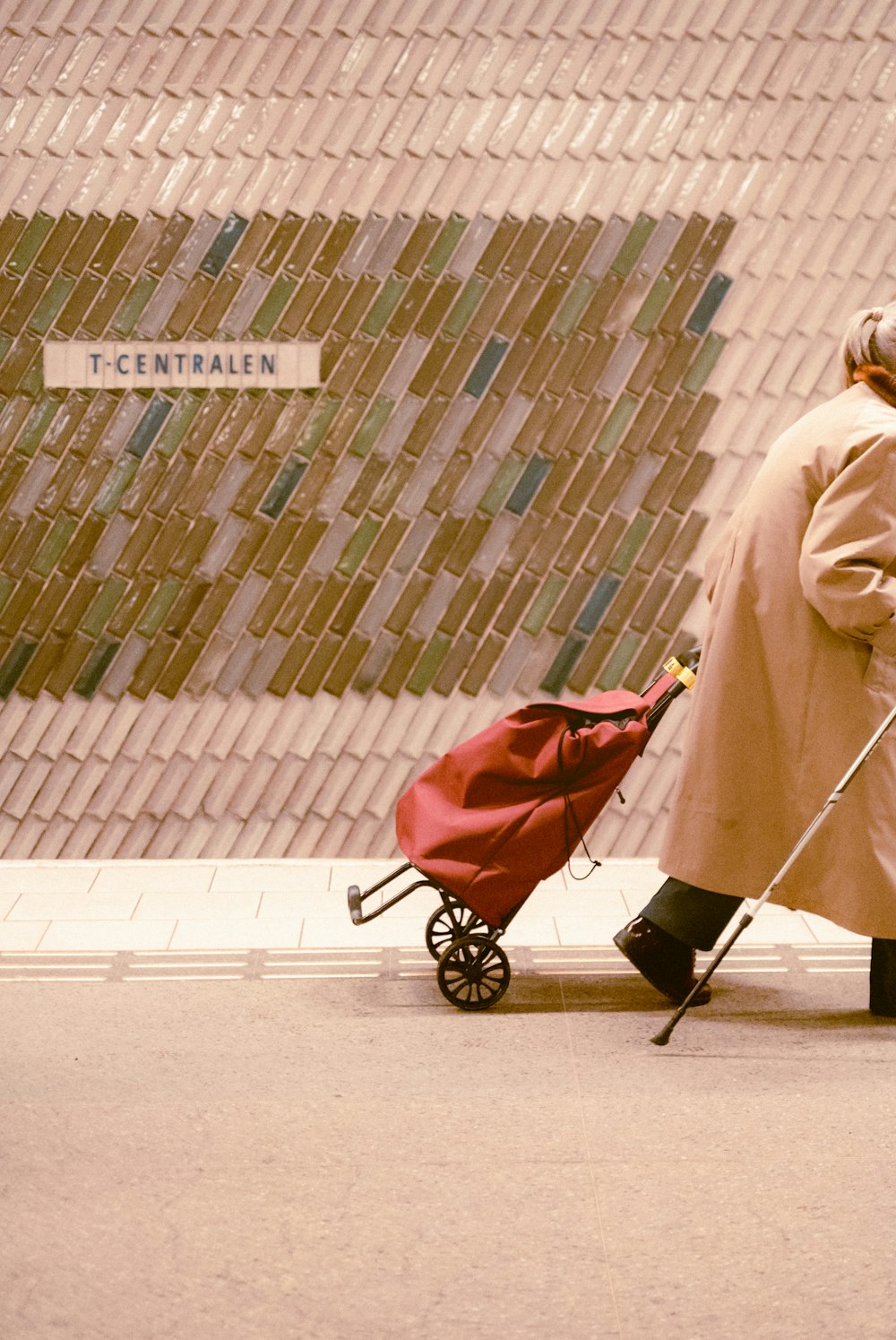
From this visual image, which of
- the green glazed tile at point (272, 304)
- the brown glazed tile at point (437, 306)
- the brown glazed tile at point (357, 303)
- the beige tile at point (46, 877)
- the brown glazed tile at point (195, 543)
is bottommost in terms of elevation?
the beige tile at point (46, 877)

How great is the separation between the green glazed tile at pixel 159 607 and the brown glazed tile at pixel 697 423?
1717 millimetres

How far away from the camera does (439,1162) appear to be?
3.12 m

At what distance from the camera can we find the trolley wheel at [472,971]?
3.92m

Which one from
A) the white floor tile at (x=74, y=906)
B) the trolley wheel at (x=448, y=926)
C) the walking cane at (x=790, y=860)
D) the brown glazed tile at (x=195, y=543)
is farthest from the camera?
the brown glazed tile at (x=195, y=543)

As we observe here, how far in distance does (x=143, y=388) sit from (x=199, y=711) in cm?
107

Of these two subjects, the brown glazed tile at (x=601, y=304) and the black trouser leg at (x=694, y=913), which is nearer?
the black trouser leg at (x=694, y=913)

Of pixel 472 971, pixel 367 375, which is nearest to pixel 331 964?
pixel 472 971

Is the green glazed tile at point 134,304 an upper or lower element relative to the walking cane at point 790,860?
upper

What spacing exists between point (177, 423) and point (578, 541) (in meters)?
1.36

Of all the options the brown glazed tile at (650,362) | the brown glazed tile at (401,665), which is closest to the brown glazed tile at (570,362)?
the brown glazed tile at (650,362)

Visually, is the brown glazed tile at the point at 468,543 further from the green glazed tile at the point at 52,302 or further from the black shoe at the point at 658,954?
the black shoe at the point at 658,954

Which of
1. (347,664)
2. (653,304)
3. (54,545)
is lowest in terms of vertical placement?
(54,545)

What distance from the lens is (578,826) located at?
12.7 feet

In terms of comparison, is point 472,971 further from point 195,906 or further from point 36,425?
point 36,425
